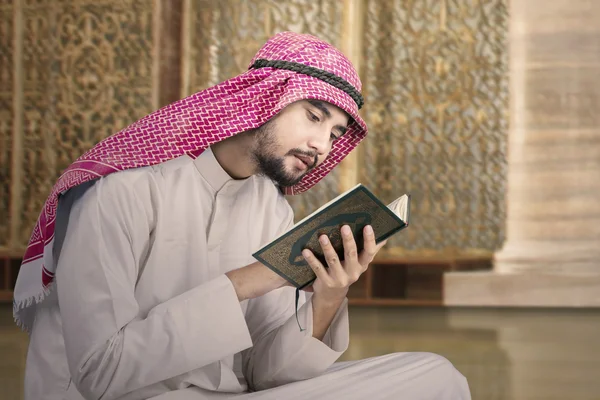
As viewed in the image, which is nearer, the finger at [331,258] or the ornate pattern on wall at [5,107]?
the finger at [331,258]

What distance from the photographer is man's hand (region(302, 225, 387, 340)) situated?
1114mm

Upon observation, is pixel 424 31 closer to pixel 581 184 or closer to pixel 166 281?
pixel 581 184

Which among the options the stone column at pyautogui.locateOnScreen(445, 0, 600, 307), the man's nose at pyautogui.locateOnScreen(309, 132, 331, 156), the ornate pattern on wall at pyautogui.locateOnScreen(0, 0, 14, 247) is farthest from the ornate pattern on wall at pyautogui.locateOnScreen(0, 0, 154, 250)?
the man's nose at pyautogui.locateOnScreen(309, 132, 331, 156)

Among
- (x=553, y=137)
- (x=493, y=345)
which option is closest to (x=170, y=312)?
(x=493, y=345)

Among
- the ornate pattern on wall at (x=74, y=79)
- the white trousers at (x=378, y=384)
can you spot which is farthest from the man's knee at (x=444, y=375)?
the ornate pattern on wall at (x=74, y=79)

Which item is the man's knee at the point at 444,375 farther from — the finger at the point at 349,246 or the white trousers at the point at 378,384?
the finger at the point at 349,246

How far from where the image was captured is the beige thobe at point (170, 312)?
1.11 meters

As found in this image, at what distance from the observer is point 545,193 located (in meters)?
4.18

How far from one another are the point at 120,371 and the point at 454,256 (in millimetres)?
3266

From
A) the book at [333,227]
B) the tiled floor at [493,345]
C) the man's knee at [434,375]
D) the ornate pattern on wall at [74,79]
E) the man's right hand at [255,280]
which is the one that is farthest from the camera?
the ornate pattern on wall at [74,79]

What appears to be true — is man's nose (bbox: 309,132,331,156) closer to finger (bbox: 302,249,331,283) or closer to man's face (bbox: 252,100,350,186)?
man's face (bbox: 252,100,350,186)

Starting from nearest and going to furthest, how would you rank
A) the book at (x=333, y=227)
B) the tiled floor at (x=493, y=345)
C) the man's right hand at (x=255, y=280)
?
the book at (x=333, y=227) → the man's right hand at (x=255, y=280) → the tiled floor at (x=493, y=345)

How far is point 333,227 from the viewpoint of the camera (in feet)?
3.60

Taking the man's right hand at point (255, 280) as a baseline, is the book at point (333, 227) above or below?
above
